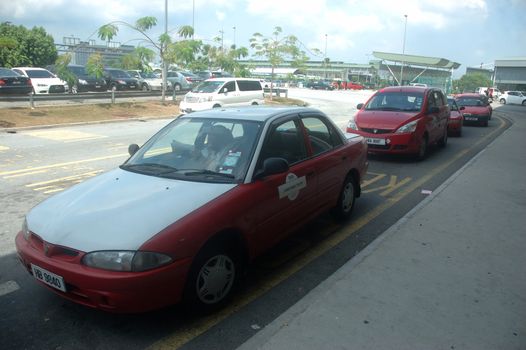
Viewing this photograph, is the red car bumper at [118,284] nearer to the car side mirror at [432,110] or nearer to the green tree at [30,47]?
the car side mirror at [432,110]

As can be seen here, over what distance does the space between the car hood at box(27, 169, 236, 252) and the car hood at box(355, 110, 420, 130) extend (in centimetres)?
694

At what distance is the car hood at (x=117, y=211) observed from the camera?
3066 millimetres

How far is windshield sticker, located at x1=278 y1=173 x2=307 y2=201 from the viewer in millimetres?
4156

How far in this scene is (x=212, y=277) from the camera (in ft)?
11.3

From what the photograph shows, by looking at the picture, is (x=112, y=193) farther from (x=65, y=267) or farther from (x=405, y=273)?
(x=405, y=273)

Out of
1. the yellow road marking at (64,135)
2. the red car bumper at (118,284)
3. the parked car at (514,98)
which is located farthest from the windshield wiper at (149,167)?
the parked car at (514,98)

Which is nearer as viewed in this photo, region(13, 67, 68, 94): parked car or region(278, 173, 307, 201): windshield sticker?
region(278, 173, 307, 201): windshield sticker

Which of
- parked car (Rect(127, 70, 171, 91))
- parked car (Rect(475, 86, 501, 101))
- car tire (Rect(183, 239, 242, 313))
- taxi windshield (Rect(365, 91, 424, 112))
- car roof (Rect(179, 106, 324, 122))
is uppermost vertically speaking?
parked car (Rect(475, 86, 501, 101))

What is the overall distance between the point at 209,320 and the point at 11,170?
6.70 m

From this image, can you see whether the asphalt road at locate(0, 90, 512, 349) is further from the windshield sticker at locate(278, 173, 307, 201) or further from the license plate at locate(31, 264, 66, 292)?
the windshield sticker at locate(278, 173, 307, 201)

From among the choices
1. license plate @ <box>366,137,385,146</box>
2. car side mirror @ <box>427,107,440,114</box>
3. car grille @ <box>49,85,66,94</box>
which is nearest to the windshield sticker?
Answer: license plate @ <box>366,137,385,146</box>

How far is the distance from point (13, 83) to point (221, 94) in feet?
30.7

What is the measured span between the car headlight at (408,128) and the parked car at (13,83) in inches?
686

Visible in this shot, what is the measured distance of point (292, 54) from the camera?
3334cm
